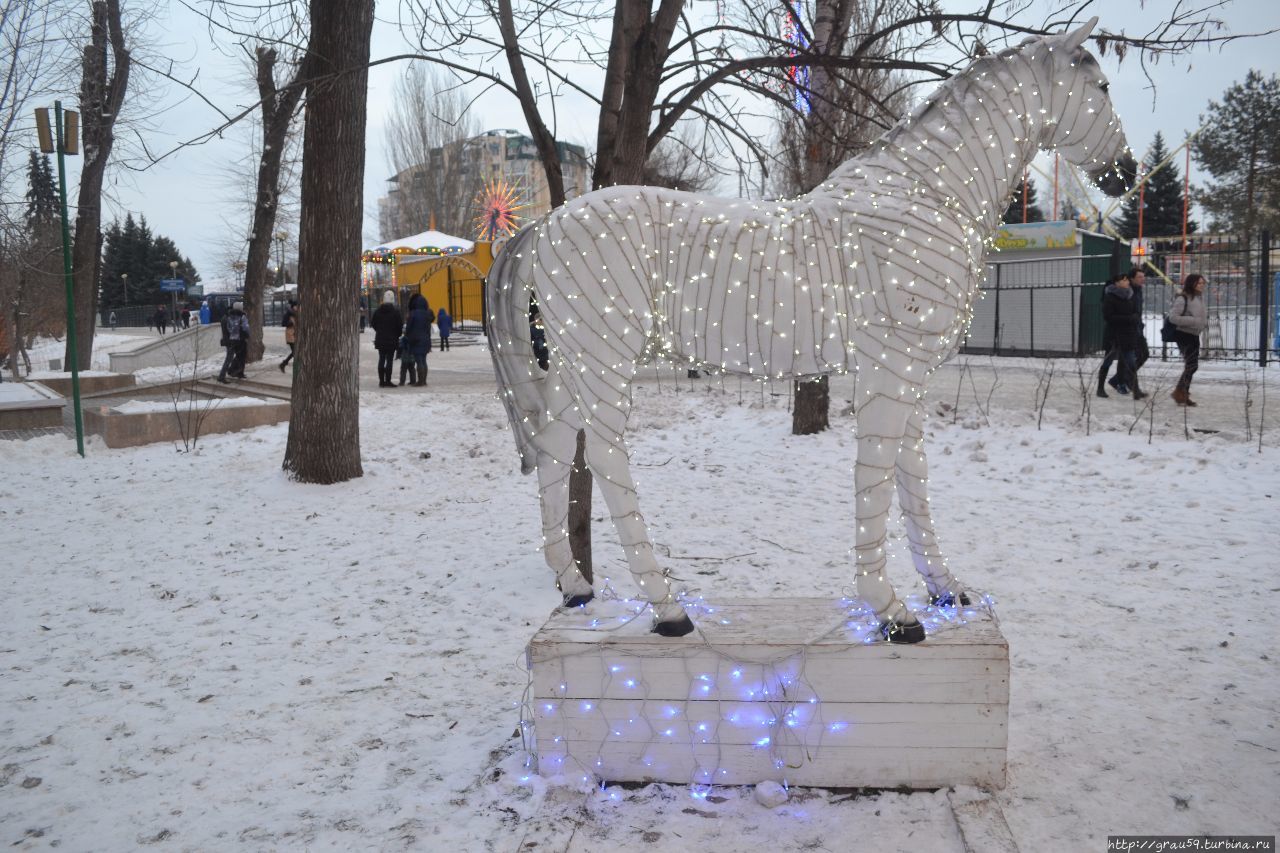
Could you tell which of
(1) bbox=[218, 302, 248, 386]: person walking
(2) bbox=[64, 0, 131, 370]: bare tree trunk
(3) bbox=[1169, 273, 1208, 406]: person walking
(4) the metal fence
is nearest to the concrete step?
(1) bbox=[218, 302, 248, 386]: person walking

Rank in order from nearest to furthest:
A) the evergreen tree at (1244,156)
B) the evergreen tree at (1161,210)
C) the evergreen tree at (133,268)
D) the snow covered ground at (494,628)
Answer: the snow covered ground at (494,628), the evergreen tree at (1244,156), the evergreen tree at (1161,210), the evergreen tree at (133,268)

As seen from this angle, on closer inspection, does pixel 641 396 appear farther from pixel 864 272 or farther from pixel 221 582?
pixel 864 272

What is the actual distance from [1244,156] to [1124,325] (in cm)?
1759

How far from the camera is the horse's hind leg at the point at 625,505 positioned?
2842 millimetres

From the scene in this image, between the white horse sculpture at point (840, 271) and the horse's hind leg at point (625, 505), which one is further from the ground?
the white horse sculpture at point (840, 271)

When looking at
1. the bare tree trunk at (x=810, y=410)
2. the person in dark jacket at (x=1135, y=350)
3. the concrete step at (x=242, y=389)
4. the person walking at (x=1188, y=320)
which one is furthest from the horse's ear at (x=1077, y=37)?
the concrete step at (x=242, y=389)

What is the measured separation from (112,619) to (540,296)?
3.36 meters

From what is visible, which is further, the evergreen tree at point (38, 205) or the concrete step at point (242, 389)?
the evergreen tree at point (38, 205)

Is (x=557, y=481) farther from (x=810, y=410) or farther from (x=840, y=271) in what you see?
(x=810, y=410)

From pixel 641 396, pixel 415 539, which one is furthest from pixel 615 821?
pixel 641 396

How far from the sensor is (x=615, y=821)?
2.63m

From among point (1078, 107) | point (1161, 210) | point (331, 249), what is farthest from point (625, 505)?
point (1161, 210)

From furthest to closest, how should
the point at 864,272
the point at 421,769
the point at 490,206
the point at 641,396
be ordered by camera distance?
→ 1. the point at 490,206
2. the point at 641,396
3. the point at 421,769
4. the point at 864,272

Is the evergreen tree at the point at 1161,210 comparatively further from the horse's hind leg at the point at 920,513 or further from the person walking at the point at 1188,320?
the horse's hind leg at the point at 920,513
